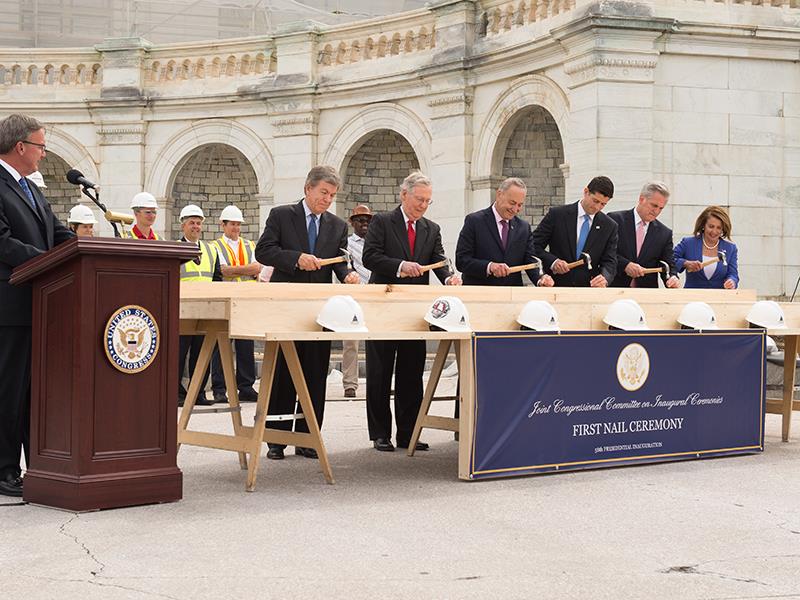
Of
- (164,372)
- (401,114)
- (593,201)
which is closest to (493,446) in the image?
(164,372)

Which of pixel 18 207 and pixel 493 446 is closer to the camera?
Answer: pixel 18 207

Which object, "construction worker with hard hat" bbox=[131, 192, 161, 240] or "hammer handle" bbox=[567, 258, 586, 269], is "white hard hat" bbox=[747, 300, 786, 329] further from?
"construction worker with hard hat" bbox=[131, 192, 161, 240]

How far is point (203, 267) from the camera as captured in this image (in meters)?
11.2

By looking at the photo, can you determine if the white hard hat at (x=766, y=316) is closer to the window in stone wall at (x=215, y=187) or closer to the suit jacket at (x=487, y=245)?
the suit jacket at (x=487, y=245)

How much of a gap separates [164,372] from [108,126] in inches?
592

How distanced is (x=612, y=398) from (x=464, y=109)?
32.9ft

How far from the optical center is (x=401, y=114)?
17781 millimetres

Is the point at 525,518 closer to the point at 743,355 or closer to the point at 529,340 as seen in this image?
the point at 529,340

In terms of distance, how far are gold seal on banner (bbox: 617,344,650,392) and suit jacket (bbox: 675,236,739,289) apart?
99.1 inches

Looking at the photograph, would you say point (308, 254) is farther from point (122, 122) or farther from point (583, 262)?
point (122, 122)

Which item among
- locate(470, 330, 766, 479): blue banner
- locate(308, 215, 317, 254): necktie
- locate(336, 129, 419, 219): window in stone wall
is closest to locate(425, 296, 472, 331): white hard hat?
locate(470, 330, 766, 479): blue banner

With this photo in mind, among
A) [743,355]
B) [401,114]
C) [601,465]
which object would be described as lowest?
[601,465]

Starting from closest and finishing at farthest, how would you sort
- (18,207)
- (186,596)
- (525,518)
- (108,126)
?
(186,596)
(525,518)
(18,207)
(108,126)

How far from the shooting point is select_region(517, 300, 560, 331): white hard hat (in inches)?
277
